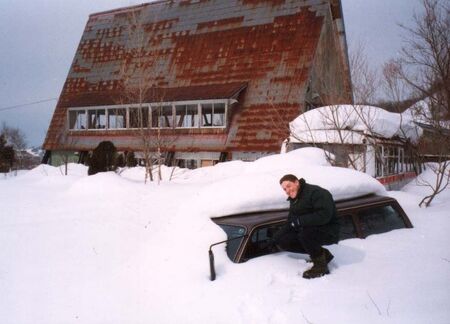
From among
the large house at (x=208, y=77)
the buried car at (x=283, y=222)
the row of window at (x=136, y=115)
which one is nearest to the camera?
the buried car at (x=283, y=222)

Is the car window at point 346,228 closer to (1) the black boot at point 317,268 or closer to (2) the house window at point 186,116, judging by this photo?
(1) the black boot at point 317,268

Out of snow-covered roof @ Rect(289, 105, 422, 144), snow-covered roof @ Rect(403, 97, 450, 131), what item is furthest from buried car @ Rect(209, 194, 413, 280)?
snow-covered roof @ Rect(403, 97, 450, 131)

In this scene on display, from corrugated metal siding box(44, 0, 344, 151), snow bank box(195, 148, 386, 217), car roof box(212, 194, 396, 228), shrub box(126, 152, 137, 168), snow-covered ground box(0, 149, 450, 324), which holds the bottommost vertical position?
snow-covered ground box(0, 149, 450, 324)

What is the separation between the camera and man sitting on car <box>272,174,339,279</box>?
176 inches

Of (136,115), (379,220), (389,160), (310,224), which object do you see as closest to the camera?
(310,224)

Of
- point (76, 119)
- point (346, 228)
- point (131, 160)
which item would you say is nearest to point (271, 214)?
point (346, 228)

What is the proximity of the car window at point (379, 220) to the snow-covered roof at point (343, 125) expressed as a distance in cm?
604

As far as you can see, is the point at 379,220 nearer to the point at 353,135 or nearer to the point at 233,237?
the point at 233,237

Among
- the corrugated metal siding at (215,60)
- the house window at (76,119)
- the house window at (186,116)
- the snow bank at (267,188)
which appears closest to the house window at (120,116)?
the corrugated metal siding at (215,60)

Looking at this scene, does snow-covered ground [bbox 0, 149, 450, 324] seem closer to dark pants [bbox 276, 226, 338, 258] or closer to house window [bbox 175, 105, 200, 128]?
dark pants [bbox 276, 226, 338, 258]

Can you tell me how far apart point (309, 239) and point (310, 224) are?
18 cm

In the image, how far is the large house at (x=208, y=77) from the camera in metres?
17.8

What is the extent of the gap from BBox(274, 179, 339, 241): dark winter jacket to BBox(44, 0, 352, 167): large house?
10.0 meters

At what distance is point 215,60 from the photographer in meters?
20.3
